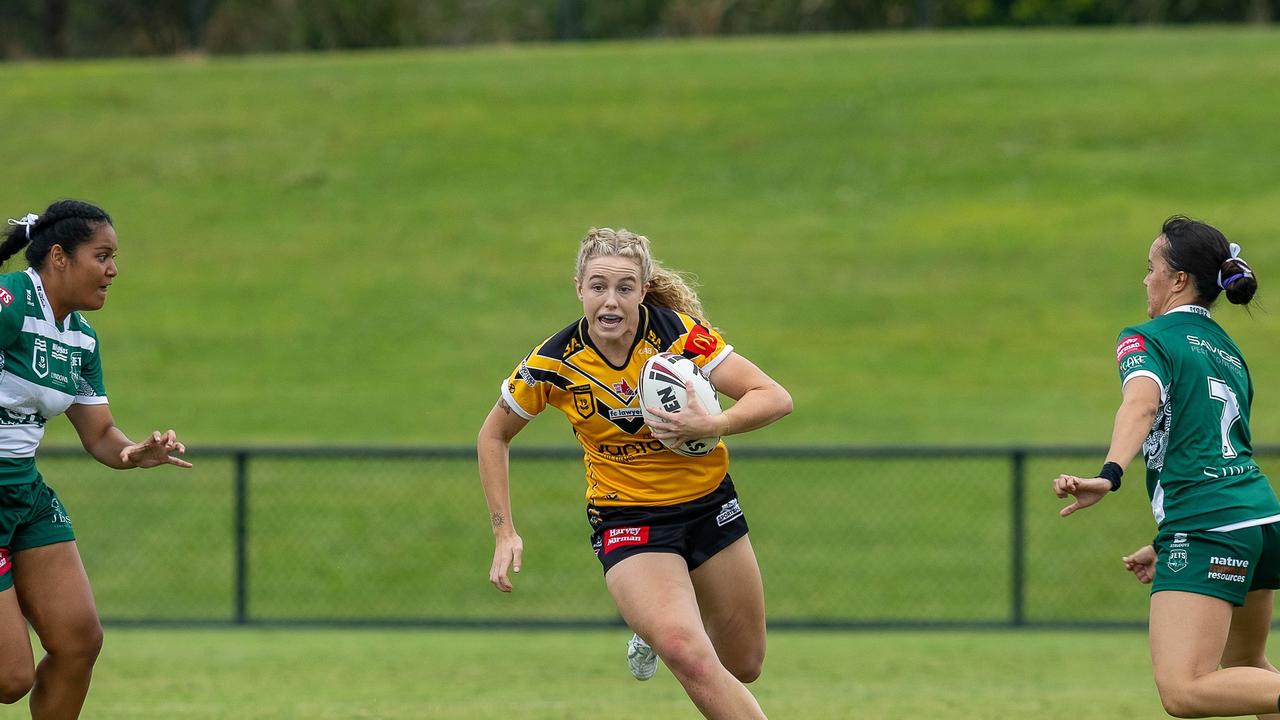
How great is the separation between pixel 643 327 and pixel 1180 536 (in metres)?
2.04

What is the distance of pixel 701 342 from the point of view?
6.24 m

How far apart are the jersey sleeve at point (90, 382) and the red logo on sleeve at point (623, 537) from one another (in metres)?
2.01

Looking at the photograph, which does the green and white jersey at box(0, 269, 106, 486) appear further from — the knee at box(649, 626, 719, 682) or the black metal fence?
the black metal fence

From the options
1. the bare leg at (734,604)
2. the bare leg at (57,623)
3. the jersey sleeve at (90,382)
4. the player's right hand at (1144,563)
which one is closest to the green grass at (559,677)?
the bare leg at (734,604)

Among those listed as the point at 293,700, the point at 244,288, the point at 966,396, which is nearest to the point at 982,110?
the point at 966,396

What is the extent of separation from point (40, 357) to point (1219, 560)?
13.8 ft

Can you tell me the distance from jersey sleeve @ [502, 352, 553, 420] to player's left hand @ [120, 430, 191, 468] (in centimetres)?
122

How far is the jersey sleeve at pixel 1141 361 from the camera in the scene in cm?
559

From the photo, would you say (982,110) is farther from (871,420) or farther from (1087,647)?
(1087,647)

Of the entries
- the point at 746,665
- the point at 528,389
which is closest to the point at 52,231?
the point at 528,389

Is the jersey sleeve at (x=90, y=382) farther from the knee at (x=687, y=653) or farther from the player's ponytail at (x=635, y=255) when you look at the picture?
the knee at (x=687, y=653)

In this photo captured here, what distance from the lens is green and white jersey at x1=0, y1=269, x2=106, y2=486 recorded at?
19.6 feet

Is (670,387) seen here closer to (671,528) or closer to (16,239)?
(671,528)

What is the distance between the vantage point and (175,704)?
8.65 metres
